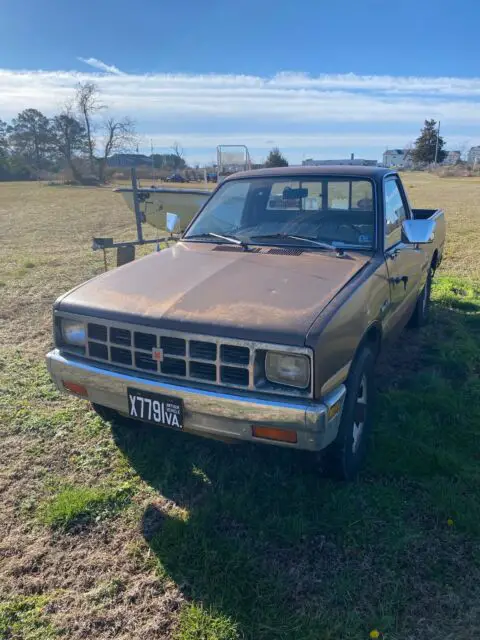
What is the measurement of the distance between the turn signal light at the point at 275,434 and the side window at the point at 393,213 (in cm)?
177

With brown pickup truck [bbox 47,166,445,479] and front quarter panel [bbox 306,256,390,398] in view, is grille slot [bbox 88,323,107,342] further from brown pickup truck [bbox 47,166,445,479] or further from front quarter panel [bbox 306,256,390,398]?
front quarter panel [bbox 306,256,390,398]

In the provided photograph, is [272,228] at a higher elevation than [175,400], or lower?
higher

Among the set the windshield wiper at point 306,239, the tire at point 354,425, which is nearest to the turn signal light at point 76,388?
the tire at point 354,425

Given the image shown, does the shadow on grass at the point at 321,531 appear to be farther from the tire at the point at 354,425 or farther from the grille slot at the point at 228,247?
Result: the grille slot at the point at 228,247

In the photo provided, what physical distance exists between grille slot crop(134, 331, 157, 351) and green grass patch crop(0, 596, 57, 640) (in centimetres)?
127

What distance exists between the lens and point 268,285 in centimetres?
295

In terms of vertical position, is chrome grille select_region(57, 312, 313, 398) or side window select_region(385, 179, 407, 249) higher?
side window select_region(385, 179, 407, 249)

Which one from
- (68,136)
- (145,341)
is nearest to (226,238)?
(145,341)

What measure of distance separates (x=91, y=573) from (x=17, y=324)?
4.44 m

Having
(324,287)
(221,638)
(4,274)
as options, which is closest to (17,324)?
(4,274)

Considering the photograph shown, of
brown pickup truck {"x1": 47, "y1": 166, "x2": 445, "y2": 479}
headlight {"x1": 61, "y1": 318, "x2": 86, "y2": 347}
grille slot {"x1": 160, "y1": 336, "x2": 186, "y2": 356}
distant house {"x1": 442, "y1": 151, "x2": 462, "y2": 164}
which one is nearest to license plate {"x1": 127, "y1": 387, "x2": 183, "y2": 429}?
brown pickup truck {"x1": 47, "y1": 166, "x2": 445, "y2": 479}

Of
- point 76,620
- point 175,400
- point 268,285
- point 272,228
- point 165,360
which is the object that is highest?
point 272,228

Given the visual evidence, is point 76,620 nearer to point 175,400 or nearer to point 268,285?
point 175,400

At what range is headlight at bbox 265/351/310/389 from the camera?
2434mm
